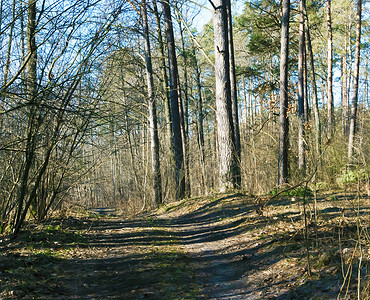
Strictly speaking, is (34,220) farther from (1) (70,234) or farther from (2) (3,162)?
(2) (3,162)

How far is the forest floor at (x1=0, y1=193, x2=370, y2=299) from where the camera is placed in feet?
11.6

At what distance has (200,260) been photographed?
5.23 m

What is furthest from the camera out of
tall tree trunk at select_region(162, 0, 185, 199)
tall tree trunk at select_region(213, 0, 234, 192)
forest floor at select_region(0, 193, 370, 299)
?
tall tree trunk at select_region(162, 0, 185, 199)

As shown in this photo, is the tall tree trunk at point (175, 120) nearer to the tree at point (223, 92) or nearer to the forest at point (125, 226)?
the forest at point (125, 226)

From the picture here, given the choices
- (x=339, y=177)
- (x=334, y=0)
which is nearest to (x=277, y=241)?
(x=339, y=177)

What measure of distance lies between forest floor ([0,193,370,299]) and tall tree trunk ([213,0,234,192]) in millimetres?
2395

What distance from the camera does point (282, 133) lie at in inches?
435

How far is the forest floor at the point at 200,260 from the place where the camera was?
3543mm

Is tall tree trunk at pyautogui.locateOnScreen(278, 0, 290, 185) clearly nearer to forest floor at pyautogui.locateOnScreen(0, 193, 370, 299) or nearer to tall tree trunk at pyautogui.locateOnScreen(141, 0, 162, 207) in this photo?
forest floor at pyautogui.locateOnScreen(0, 193, 370, 299)

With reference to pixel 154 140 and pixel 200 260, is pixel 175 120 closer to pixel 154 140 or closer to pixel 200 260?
pixel 154 140

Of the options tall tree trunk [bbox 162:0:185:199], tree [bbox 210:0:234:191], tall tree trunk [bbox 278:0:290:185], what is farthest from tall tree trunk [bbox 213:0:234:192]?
tall tree trunk [bbox 162:0:185:199]

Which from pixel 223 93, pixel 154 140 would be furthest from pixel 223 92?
pixel 154 140

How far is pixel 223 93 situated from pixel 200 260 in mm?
5547

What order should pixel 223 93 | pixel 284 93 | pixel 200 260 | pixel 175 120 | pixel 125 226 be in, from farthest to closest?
pixel 175 120
pixel 284 93
pixel 223 93
pixel 125 226
pixel 200 260
